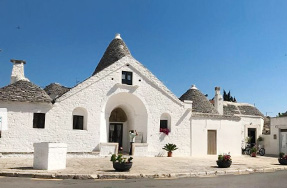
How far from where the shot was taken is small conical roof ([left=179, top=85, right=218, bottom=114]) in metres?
26.9

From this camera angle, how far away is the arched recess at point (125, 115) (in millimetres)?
22844

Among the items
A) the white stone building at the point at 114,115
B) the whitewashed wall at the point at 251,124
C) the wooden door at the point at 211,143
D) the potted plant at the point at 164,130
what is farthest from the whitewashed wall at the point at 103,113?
the whitewashed wall at the point at 251,124

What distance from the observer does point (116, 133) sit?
80.3 ft

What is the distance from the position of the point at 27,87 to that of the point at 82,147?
5163mm

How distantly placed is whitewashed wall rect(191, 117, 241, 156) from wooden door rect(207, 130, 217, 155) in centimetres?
34

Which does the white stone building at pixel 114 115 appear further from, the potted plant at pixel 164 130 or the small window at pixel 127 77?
the potted plant at pixel 164 130

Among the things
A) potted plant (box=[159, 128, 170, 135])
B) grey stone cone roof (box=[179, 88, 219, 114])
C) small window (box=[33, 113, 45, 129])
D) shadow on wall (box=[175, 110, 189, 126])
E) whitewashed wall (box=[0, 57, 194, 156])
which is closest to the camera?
whitewashed wall (box=[0, 57, 194, 156])

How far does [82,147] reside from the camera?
2086cm

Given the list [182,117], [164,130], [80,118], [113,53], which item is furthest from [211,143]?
[80,118]

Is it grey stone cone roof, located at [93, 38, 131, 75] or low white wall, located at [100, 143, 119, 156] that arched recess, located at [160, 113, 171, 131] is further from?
grey stone cone roof, located at [93, 38, 131, 75]

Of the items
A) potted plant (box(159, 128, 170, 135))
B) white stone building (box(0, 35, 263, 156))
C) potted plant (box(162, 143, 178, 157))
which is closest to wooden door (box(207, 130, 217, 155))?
white stone building (box(0, 35, 263, 156))

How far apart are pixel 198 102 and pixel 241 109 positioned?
1268cm

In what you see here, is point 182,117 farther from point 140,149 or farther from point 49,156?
point 49,156

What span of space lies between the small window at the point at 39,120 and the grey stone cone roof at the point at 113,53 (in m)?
7.62
